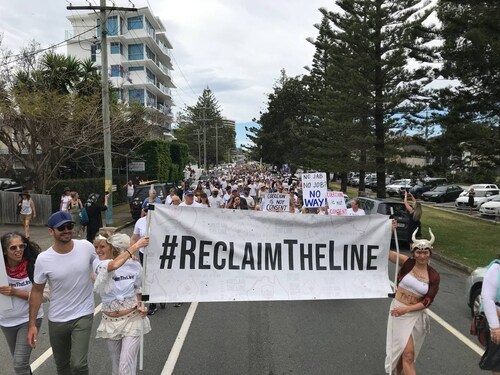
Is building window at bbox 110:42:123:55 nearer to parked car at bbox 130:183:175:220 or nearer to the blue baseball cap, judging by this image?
parked car at bbox 130:183:175:220

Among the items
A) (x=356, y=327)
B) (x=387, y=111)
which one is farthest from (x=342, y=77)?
(x=356, y=327)

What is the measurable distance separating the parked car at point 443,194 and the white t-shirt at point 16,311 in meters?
36.5

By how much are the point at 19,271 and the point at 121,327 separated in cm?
110

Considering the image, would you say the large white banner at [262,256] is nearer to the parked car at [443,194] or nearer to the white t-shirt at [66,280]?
the white t-shirt at [66,280]

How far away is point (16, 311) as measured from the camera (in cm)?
381

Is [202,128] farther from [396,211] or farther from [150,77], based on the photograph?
[396,211]

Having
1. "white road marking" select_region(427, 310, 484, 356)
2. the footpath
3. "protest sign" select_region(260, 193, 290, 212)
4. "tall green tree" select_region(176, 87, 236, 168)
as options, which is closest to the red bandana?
"white road marking" select_region(427, 310, 484, 356)

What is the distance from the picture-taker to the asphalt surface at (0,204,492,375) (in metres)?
4.71

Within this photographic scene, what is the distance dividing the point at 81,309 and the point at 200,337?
2209 mm


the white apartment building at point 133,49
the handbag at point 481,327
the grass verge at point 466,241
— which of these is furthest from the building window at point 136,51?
the handbag at point 481,327

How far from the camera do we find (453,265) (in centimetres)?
1116

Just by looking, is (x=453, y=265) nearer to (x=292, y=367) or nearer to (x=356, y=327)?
(x=356, y=327)

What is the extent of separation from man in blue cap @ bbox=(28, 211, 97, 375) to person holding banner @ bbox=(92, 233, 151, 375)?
0.15 meters

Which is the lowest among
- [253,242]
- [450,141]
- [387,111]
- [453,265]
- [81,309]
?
[453,265]
